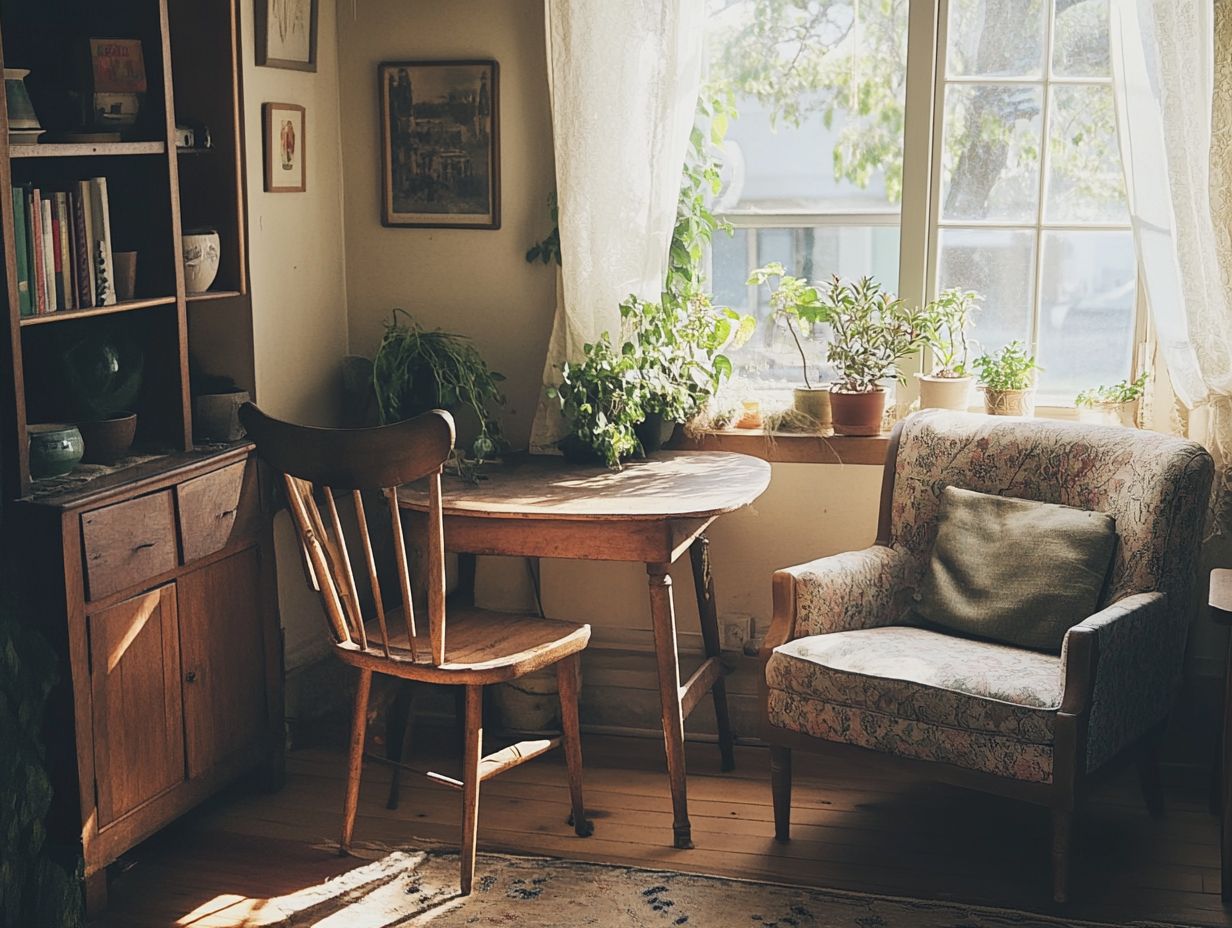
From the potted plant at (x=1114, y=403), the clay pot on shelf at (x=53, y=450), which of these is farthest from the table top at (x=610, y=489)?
the potted plant at (x=1114, y=403)

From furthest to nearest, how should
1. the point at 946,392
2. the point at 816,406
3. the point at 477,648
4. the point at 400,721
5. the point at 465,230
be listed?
the point at 465,230
the point at 816,406
the point at 946,392
the point at 400,721
the point at 477,648

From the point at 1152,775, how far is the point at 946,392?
1045 mm

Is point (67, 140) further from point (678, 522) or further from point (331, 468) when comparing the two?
point (678, 522)

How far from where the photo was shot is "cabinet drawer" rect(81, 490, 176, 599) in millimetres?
2682

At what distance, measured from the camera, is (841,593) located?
3152 millimetres

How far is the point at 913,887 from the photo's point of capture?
2.89 metres

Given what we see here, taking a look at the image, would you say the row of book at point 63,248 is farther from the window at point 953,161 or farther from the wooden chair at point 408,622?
the window at point 953,161

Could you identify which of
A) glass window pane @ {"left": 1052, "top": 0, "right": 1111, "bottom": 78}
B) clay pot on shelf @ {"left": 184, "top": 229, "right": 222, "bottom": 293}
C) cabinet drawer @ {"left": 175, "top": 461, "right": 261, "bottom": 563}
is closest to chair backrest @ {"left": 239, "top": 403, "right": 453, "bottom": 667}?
cabinet drawer @ {"left": 175, "top": 461, "right": 261, "bottom": 563}

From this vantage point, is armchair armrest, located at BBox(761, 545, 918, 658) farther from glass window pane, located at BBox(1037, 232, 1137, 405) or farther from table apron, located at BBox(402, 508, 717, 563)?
glass window pane, located at BBox(1037, 232, 1137, 405)

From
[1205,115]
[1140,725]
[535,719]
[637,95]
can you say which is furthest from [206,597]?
[1205,115]

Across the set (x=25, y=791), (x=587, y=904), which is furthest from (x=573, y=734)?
(x=25, y=791)

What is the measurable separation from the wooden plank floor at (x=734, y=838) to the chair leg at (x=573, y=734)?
4cm

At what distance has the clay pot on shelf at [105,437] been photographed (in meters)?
2.88

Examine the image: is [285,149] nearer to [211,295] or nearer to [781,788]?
[211,295]
